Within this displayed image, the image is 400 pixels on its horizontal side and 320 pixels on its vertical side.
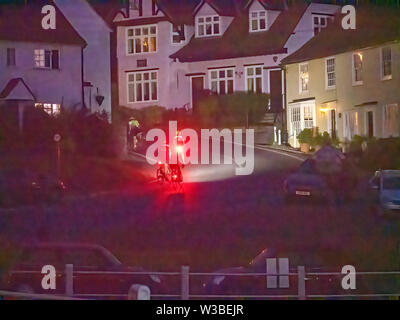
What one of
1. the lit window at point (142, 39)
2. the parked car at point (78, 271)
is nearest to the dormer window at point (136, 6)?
the lit window at point (142, 39)

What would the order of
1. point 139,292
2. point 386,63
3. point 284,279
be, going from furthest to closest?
point 386,63, point 284,279, point 139,292

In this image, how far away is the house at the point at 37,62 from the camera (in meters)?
8.54

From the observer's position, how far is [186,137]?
852cm

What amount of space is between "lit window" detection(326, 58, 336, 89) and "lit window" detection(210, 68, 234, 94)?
0.76m

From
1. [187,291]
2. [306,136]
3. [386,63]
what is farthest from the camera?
Result: [306,136]

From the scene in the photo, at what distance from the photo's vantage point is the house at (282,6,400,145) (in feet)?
27.2

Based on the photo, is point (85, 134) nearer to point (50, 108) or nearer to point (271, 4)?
point (50, 108)

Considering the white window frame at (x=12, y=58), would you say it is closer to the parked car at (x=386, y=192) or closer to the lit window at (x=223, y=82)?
the lit window at (x=223, y=82)

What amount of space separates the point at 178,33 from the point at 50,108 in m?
1.19

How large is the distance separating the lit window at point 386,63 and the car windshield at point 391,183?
78 cm

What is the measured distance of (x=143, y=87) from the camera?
871cm

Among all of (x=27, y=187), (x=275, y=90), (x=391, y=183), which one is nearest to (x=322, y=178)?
(x=391, y=183)

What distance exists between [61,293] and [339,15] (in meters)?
3.01
